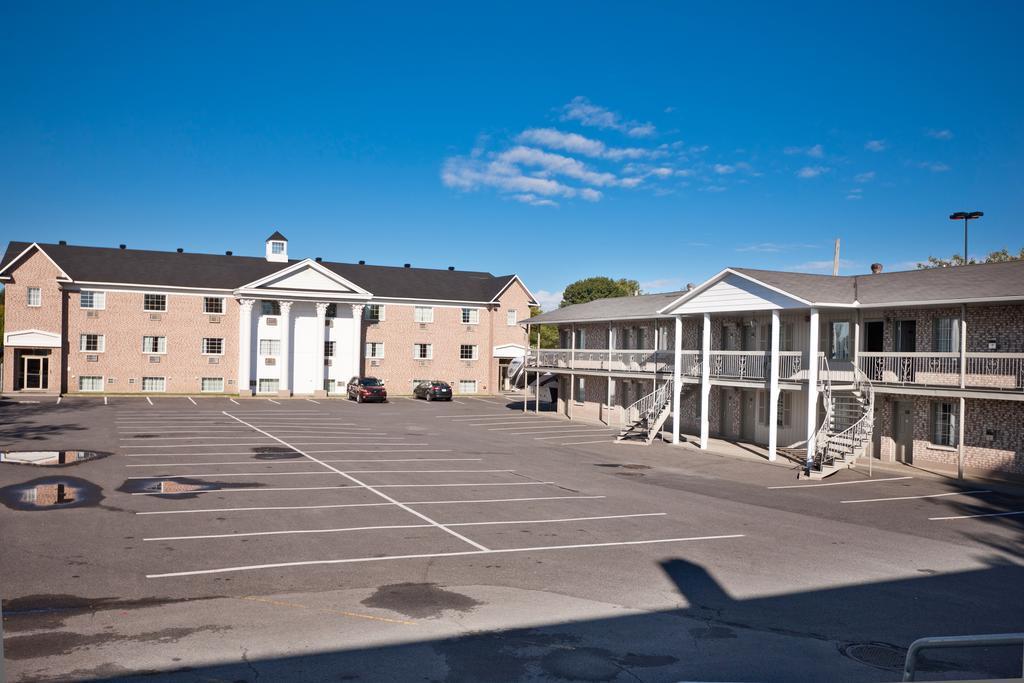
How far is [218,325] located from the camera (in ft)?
173

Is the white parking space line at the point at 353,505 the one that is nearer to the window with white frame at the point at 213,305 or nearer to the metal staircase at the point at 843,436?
the metal staircase at the point at 843,436

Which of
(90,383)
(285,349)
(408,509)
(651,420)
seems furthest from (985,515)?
(90,383)

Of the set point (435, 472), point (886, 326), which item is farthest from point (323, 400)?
point (886, 326)

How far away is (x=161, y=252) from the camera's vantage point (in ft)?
182

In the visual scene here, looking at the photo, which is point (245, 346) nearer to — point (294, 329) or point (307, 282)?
point (294, 329)

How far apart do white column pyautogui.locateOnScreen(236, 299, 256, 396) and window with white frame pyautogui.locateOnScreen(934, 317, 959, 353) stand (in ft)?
133

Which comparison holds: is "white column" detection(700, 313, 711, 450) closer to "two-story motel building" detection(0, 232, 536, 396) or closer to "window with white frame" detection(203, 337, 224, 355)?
"two-story motel building" detection(0, 232, 536, 396)

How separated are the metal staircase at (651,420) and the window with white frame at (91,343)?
114 ft

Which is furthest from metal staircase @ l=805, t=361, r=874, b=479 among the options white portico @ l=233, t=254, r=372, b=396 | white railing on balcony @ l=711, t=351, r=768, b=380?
white portico @ l=233, t=254, r=372, b=396

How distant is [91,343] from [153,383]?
4.47 m

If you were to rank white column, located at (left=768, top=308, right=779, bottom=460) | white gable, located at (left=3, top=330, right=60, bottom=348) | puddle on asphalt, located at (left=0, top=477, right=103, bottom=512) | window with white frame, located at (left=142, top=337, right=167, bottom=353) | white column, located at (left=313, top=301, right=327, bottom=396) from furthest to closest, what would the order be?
white column, located at (left=313, top=301, right=327, bottom=396) → window with white frame, located at (left=142, top=337, right=167, bottom=353) → white gable, located at (left=3, top=330, right=60, bottom=348) → white column, located at (left=768, top=308, right=779, bottom=460) → puddle on asphalt, located at (left=0, top=477, right=103, bottom=512)

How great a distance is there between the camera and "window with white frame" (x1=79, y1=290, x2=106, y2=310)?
4950 cm

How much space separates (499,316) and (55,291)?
3055cm

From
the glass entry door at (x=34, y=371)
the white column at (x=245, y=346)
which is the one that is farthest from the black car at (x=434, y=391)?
the glass entry door at (x=34, y=371)
